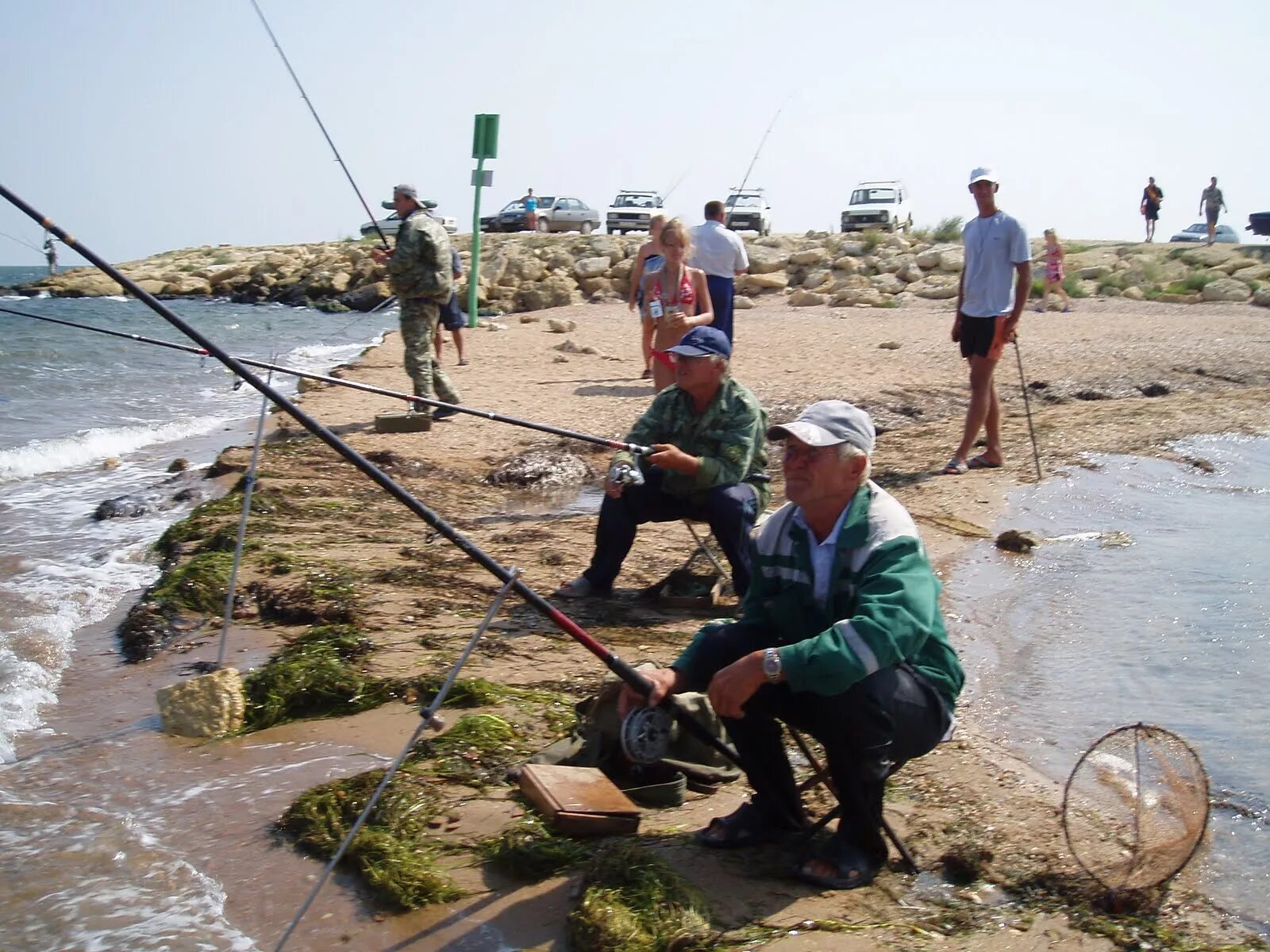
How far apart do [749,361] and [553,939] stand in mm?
10609

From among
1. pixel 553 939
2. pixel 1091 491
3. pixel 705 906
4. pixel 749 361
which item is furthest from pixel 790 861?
pixel 749 361

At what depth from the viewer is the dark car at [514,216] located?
38094 mm

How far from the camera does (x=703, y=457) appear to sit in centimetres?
498

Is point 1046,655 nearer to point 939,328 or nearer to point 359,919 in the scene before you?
point 359,919

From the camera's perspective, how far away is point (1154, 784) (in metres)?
3.43

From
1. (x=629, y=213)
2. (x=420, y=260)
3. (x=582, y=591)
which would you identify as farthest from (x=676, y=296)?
(x=629, y=213)

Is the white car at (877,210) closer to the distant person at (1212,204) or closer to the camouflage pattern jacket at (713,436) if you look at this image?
the distant person at (1212,204)

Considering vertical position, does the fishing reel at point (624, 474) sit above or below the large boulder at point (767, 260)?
below

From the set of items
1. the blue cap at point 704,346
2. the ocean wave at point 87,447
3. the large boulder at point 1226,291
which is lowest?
the ocean wave at point 87,447

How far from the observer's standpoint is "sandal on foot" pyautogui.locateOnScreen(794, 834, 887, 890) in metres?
3.09

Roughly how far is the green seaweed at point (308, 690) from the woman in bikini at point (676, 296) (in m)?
4.21

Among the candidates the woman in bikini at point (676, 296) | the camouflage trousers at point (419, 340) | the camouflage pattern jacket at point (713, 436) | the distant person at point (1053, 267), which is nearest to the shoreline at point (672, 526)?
the camouflage trousers at point (419, 340)

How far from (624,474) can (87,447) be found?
303 inches

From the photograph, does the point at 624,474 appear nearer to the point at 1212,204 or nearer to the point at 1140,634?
the point at 1140,634
